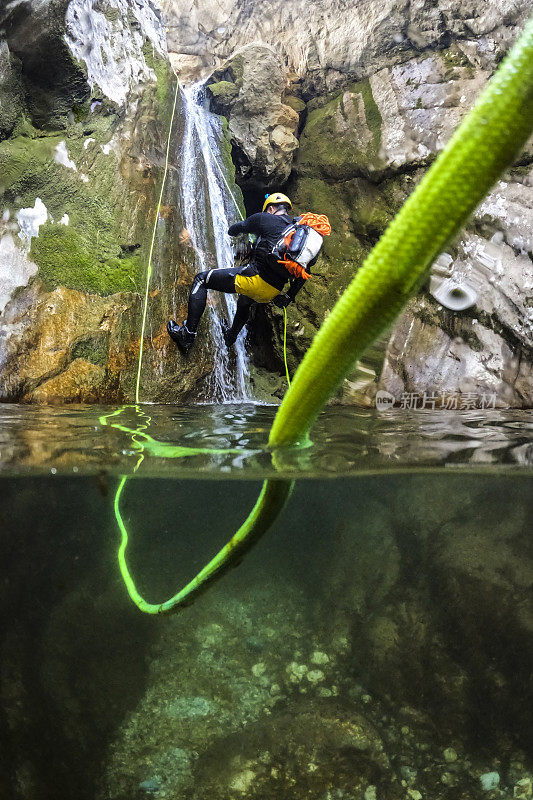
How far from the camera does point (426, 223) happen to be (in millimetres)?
915

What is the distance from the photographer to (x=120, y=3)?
7.00m

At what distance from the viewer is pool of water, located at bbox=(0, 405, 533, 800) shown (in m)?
3.22

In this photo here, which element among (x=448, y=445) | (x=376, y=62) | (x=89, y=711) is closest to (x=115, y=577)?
(x=89, y=711)

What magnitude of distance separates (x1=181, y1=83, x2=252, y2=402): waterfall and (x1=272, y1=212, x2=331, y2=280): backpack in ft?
6.88

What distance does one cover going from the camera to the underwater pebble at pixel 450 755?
3357 mm

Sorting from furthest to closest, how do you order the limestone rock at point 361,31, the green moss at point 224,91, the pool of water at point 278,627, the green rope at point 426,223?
the green moss at point 224,91, the limestone rock at point 361,31, the pool of water at point 278,627, the green rope at point 426,223

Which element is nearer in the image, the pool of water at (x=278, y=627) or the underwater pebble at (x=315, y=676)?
the pool of water at (x=278, y=627)

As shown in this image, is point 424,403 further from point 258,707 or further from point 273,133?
point 273,133

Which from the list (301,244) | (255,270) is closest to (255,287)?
(255,270)

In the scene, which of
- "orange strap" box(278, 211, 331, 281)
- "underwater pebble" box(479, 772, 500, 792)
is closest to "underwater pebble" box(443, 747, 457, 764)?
"underwater pebble" box(479, 772, 500, 792)

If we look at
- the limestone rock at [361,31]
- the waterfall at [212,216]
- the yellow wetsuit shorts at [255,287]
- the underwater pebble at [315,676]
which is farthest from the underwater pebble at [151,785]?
the limestone rock at [361,31]

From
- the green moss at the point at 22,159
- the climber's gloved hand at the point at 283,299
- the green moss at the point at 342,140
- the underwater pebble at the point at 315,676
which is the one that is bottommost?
the underwater pebble at the point at 315,676

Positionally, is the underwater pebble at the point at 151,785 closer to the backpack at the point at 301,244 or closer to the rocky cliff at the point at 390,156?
the rocky cliff at the point at 390,156

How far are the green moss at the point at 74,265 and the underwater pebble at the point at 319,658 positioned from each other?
16.0 ft
